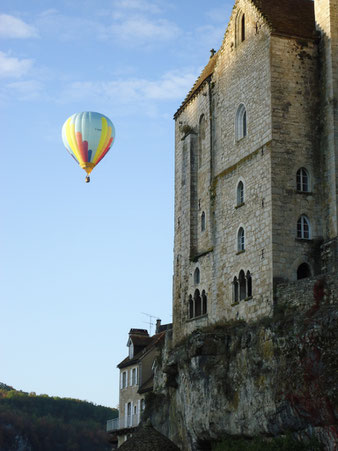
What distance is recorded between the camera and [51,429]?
134 metres

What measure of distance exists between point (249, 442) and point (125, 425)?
25.8 metres

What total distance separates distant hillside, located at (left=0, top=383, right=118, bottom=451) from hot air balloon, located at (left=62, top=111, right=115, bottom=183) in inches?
3492

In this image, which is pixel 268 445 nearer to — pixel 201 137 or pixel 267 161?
pixel 267 161

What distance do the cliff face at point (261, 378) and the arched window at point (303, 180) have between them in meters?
5.80

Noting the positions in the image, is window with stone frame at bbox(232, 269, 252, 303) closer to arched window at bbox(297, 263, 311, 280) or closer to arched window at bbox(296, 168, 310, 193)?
arched window at bbox(297, 263, 311, 280)

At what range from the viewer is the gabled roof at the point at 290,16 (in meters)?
35.9

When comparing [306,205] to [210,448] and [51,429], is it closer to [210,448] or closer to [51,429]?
[210,448]

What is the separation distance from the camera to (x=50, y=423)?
13488cm

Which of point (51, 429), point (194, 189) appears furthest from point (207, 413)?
point (51, 429)

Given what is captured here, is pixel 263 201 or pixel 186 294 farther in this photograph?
pixel 186 294

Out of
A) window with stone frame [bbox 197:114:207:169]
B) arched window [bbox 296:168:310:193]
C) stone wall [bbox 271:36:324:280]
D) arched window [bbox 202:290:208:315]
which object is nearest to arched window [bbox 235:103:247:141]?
stone wall [bbox 271:36:324:280]

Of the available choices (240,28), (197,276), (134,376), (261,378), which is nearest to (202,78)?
(240,28)

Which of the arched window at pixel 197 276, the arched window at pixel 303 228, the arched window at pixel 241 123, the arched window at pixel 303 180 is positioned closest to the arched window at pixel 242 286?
the arched window at pixel 303 228

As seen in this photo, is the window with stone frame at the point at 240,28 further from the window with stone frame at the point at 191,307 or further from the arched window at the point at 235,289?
the window with stone frame at the point at 191,307
